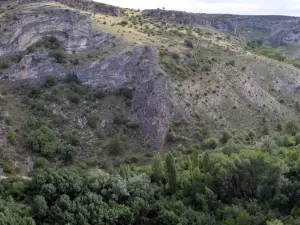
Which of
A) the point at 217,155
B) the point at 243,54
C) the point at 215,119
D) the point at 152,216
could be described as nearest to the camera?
the point at 152,216

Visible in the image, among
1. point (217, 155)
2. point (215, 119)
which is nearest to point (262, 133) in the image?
point (215, 119)

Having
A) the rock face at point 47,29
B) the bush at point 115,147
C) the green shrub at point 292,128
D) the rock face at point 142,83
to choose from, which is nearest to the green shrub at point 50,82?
the rock face at point 142,83

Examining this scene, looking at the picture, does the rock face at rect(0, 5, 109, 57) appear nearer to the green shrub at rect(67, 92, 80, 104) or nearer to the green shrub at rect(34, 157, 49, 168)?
the green shrub at rect(67, 92, 80, 104)

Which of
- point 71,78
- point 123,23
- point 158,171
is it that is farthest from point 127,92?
point 123,23

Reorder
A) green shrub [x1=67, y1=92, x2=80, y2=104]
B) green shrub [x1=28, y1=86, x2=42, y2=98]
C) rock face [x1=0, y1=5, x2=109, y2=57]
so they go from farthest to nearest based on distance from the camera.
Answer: rock face [x1=0, y1=5, x2=109, y2=57]
green shrub [x1=67, y1=92, x2=80, y2=104]
green shrub [x1=28, y1=86, x2=42, y2=98]

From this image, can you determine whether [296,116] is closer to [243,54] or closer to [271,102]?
[271,102]

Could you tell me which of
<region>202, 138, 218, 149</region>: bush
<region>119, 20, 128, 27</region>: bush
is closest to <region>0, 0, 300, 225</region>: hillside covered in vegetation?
<region>202, 138, 218, 149</region>: bush
